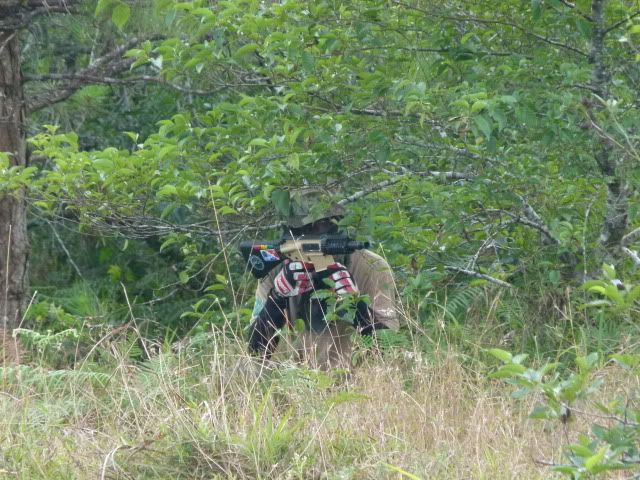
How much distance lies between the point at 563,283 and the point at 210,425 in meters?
2.89

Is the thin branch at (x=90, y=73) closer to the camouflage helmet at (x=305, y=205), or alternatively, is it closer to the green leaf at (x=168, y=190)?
the green leaf at (x=168, y=190)

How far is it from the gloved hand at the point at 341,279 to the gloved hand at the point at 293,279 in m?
0.12

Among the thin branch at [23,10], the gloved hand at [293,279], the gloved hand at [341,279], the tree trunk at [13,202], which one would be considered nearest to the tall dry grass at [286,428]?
the gloved hand at [341,279]

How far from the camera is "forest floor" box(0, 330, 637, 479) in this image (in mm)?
3750

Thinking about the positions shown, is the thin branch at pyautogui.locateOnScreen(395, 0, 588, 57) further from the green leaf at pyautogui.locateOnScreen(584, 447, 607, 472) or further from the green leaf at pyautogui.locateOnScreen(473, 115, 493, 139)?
the green leaf at pyautogui.locateOnScreen(584, 447, 607, 472)

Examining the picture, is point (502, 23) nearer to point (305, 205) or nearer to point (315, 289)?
point (305, 205)

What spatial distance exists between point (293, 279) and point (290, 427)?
1401 millimetres

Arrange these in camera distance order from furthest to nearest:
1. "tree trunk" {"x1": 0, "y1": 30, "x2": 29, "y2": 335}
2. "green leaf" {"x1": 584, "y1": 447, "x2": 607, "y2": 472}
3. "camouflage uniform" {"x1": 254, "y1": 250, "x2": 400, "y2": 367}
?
"tree trunk" {"x1": 0, "y1": 30, "x2": 29, "y2": 335}
"camouflage uniform" {"x1": 254, "y1": 250, "x2": 400, "y2": 367}
"green leaf" {"x1": 584, "y1": 447, "x2": 607, "y2": 472}

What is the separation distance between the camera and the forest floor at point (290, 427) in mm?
3750

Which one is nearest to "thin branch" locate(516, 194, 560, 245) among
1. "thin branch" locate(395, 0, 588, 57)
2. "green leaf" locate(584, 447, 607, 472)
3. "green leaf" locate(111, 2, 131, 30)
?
"thin branch" locate(395, 0, 588, 57)

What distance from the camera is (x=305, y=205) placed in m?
5.57

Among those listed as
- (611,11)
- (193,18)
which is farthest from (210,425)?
(611,11)

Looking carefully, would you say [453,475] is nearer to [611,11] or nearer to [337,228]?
[337,228]

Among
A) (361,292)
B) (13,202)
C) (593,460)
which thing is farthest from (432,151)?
(13,202)
